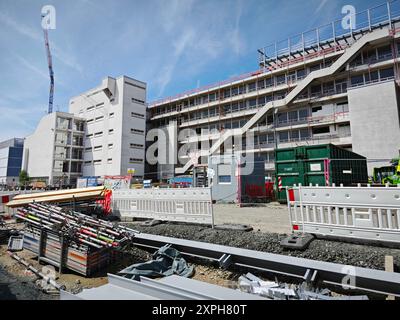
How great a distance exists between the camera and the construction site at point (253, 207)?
135 inches

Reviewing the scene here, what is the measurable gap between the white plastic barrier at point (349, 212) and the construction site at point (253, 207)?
21mm

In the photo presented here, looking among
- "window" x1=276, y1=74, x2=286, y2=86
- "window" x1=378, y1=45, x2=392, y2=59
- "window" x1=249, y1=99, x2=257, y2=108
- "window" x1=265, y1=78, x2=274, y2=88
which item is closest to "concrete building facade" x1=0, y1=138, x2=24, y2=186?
"window" x1=249, y1=99, x2=257, y2=108

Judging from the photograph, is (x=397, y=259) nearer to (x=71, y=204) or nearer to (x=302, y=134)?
(x=71, y=204)

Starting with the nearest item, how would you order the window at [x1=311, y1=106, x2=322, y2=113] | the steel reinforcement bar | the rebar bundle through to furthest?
the steel reinforcement bar, the rebar bundle, the window at [x1=311, y1=106, x2=322, y2=113]

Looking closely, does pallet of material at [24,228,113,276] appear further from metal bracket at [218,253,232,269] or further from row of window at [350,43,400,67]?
row of window at [350,43,400,67]

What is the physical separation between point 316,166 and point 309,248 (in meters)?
8.93

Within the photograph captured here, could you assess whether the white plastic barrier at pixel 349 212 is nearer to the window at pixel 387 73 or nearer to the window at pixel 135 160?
the window at pixel 387 73

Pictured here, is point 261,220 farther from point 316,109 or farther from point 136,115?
point 136,115

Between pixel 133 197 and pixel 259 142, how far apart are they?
1056 inches

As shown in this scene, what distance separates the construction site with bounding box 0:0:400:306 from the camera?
11.3 feet

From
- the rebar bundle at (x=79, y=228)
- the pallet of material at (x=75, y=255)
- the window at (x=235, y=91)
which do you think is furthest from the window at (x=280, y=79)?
the pallet of material at (x=75, y=255)

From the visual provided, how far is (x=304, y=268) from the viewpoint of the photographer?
137 inches

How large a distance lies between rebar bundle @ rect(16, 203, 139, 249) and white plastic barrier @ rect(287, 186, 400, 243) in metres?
4.03

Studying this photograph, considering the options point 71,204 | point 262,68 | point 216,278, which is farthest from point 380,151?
point 71,204
